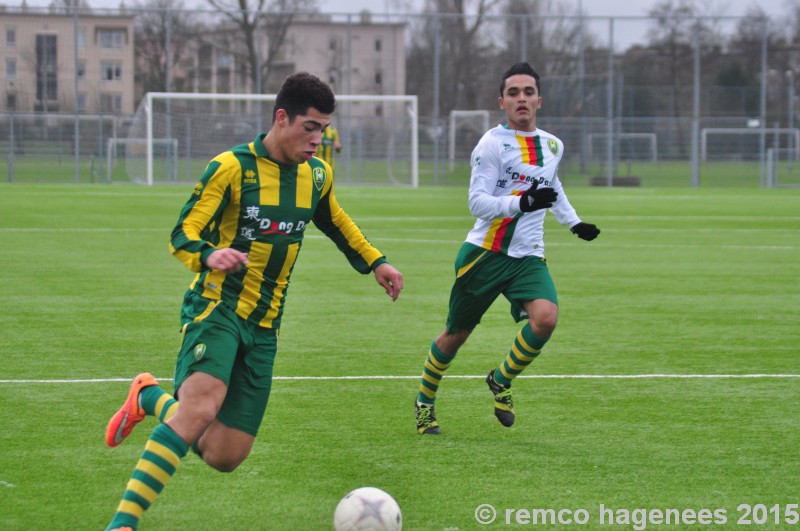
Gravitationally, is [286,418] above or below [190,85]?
below

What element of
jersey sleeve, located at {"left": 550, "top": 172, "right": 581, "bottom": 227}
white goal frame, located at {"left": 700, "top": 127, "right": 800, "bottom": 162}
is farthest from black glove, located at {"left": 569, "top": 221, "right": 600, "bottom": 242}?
white goal frame, located at {"left": 700, "top": 127, "right": 800, "bottom": 162}

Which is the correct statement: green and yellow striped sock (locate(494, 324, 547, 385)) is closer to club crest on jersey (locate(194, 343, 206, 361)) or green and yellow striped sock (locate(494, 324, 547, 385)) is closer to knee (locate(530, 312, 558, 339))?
knee (locate(530, 312, 558, 339))

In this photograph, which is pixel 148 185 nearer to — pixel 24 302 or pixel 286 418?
pixel 24 302

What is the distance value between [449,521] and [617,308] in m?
7.10

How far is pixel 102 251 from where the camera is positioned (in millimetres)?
16703

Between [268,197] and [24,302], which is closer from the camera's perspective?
[268,197]

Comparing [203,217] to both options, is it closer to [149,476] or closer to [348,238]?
[348,238]

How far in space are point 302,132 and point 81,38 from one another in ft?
136

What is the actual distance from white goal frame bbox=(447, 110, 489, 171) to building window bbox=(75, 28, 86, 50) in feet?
47.3

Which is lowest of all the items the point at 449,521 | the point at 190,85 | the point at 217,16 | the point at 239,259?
the point at 449,521

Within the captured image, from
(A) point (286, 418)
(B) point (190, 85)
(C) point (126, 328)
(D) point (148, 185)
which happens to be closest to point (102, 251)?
(C) point (126, 328)

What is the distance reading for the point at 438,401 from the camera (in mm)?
7414

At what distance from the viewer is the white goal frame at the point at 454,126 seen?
→ 44344 millimetres

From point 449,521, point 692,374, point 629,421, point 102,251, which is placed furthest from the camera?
point 102,251
